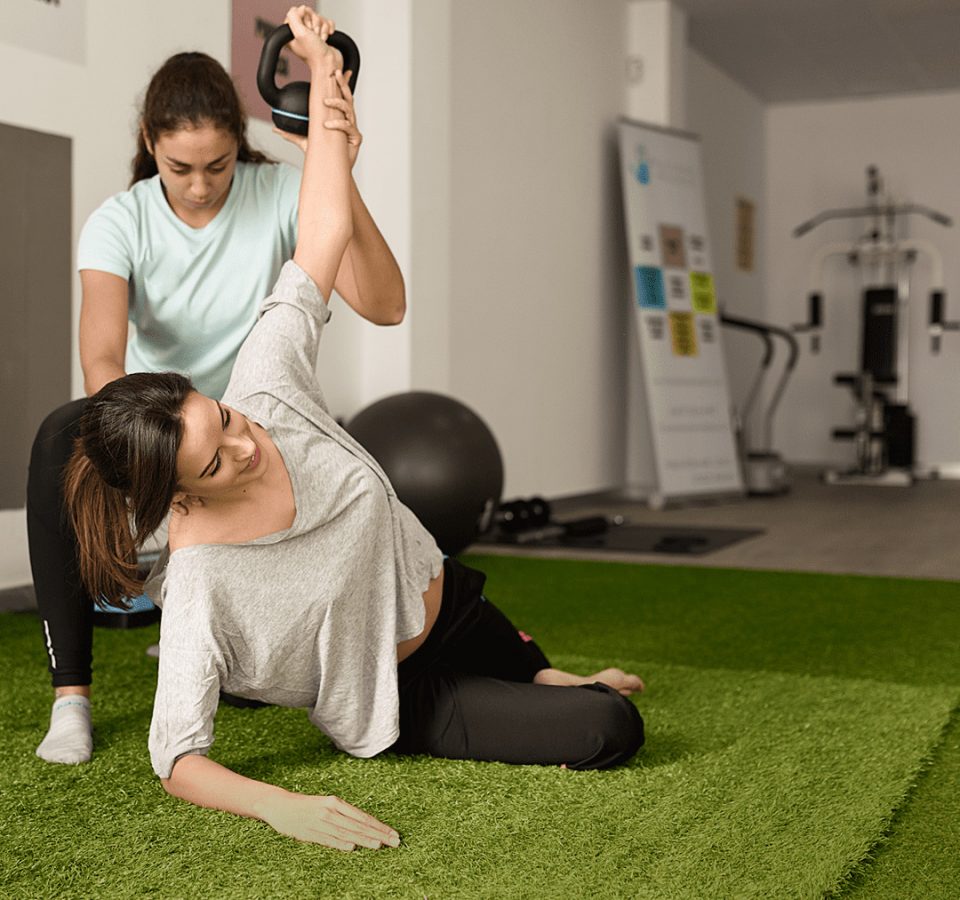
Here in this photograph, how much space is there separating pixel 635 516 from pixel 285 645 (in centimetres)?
419

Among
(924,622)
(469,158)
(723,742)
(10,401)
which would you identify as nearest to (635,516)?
(469,158)

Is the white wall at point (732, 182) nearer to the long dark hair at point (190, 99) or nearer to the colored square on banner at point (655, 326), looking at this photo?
the colored square on banner at point (655, 326)

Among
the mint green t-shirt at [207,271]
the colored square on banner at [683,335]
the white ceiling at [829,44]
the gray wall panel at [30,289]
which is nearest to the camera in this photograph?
the mint green t-shirt at [207,271]

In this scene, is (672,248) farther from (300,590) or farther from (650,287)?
(300,590)

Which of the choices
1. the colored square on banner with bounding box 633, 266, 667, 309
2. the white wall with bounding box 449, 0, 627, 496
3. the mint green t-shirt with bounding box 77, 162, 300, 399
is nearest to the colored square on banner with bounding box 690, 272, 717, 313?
the colored square on banner with bounding box 633, 266, 667, 309

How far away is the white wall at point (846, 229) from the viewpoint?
8.23 metres

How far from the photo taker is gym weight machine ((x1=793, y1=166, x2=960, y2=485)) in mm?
7605

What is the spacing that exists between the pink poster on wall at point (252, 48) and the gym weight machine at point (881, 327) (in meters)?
4.71

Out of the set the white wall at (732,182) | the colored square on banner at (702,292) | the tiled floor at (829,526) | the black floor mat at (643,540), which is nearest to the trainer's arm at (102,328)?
the tiled floor at (829,526)

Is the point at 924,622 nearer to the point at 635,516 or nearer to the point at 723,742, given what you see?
the point at 723,742

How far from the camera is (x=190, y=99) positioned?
1.88 metres

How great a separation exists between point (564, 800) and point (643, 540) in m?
3.08

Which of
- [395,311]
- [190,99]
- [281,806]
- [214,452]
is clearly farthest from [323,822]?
[190,99]

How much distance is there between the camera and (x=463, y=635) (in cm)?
182
